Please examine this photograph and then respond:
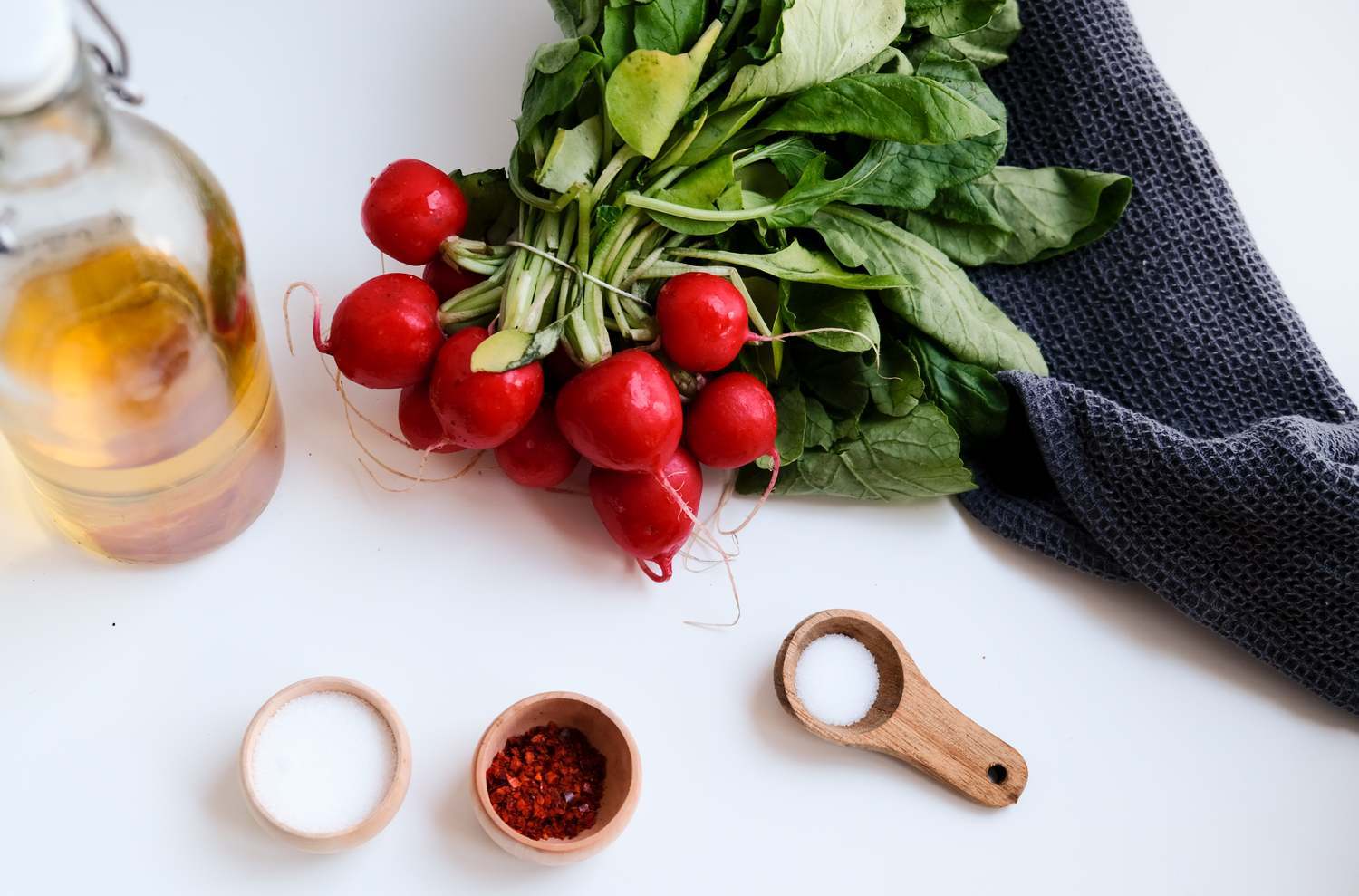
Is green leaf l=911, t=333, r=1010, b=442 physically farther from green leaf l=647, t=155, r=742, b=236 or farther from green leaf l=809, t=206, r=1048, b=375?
green leaf l=647, t=155, r=742, b=236

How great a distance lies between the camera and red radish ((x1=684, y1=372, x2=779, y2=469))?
0.83 metres

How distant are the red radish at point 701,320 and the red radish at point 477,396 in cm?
10

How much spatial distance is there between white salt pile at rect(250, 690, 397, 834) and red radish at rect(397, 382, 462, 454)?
0.62 ft

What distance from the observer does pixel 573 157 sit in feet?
2.62

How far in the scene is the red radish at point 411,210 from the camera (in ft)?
2.64

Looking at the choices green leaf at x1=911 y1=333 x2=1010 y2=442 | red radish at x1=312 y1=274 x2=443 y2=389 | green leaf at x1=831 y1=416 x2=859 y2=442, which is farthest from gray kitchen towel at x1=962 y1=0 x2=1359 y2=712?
red radish at x1=312 y1=274 x2=443 y2=389

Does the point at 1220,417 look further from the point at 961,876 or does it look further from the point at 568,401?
the point at 568,401

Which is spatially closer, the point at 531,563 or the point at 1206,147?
the point at 531,563

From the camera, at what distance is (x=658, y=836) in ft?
2.68

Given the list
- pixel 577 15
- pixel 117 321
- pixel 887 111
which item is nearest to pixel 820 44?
pixel 887 111

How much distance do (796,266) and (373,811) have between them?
476mm

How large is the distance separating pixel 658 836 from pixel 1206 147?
73 cm

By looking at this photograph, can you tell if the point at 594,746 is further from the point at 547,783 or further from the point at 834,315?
the point at 834,315

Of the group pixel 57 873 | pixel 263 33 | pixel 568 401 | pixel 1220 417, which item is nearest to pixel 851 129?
pixel 568 401
